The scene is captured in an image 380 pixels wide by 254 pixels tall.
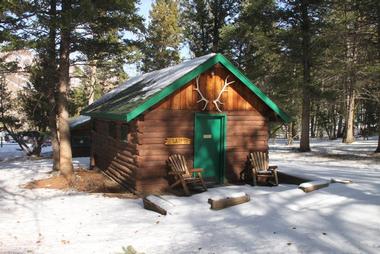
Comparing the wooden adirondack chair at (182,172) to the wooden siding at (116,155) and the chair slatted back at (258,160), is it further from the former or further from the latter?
the chair slatted back at (258,160)

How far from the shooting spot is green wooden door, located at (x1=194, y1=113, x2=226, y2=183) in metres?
13.5

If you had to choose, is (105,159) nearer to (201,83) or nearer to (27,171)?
(27,171)

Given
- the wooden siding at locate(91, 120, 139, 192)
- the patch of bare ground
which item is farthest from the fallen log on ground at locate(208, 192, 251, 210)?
the wooden siding at locate(91, 120, 139, 192)

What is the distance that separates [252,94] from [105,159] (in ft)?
22.4

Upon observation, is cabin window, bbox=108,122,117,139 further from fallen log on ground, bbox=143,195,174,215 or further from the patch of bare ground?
fallen log on ground, bbox=143,195,174,215

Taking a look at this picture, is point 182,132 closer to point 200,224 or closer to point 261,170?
point 261,170

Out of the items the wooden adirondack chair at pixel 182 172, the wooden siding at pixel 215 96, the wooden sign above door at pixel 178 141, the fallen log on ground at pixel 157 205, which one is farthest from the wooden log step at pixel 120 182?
the wooden siding at pixel 215 96

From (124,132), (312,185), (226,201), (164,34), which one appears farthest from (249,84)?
(164,34)

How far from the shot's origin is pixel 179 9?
42.6 metres

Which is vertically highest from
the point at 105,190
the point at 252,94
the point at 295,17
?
the point at 295,17

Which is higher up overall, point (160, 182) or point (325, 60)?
point (325, 60)

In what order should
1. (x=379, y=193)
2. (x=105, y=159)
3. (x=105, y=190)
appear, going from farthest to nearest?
(x=105, y=159) → (x=105, y=190) → (x=379, y=193)

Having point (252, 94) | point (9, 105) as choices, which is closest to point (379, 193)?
point (252, 94)

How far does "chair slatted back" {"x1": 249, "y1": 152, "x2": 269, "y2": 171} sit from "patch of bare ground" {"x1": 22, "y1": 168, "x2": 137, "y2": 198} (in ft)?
14.0
